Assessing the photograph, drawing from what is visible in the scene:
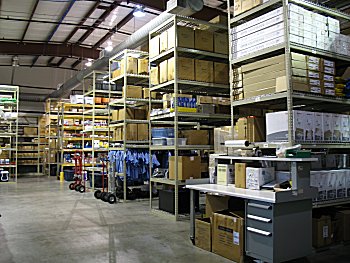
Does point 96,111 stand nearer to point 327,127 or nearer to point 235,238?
point 327,127

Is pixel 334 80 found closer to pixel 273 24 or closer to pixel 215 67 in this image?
pixel 273 24

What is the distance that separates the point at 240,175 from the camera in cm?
407

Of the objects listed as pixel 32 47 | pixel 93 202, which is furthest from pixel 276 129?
pixel 32 47

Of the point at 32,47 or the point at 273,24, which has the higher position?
the point at 32,47

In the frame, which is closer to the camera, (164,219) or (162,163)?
(164,219)

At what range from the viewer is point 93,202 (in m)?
7.97

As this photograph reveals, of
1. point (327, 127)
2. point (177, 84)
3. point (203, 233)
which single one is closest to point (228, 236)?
point (203, 233)

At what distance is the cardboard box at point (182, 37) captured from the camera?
6.09m

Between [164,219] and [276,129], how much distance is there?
9.11ft

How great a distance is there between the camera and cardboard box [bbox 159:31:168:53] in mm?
6311

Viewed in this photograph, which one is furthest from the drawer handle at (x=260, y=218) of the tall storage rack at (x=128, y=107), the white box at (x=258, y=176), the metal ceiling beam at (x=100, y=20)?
the metal ceiling beam at (x=100, y=20)

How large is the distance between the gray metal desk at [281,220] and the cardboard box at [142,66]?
5.14m

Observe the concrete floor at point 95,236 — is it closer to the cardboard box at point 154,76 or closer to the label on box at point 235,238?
the label on box at point 235,238

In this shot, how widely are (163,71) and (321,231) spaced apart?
3.76 meters
